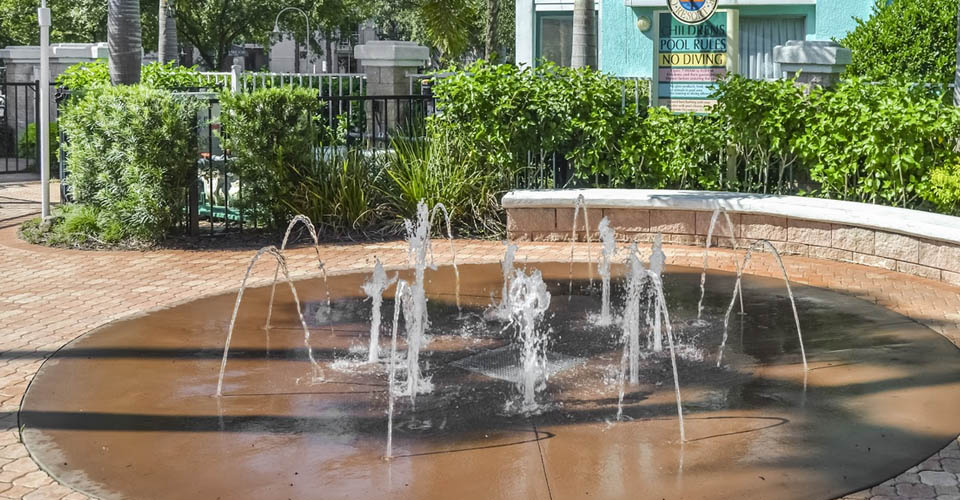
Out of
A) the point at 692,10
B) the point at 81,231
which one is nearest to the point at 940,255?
the point at 692,10

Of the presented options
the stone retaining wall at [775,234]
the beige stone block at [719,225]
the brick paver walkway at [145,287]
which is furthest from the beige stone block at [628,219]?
the beige stone block at [719,225]

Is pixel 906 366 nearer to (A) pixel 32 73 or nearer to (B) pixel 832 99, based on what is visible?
(B) pixel 832 99

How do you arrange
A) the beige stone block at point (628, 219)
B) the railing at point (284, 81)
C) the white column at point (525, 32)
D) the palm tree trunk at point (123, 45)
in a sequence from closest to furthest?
the beige stone block at point (628, 219), the palm tree trunk at point (123, 45), the railing at point (284, 81), the white column at point (525, 32)

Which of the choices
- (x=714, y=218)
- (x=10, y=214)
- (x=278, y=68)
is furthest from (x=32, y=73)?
(x=278, y=68)

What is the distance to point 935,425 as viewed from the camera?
18.1 feet

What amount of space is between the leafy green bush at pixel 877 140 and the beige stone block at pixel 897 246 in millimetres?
708

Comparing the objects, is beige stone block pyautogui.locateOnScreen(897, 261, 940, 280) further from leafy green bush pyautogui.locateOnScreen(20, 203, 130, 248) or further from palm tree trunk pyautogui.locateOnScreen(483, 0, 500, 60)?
palm tree trunk pyautogui.locateOnScreen(483, 0, 500, 60)

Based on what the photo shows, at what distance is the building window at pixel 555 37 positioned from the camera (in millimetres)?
20328

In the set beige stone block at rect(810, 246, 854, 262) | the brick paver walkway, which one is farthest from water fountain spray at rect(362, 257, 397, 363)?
beige stone block at rect(810, 246, 854, 262)

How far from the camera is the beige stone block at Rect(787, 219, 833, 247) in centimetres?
992

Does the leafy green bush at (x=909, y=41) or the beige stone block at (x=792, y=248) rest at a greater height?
the leafy green bush at (x=909, y=41)

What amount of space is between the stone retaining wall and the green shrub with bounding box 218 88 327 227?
7.51ft

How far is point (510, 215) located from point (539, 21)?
10001 mm

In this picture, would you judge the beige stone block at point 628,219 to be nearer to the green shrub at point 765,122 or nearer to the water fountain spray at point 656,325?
the green shrub at point 765,122
